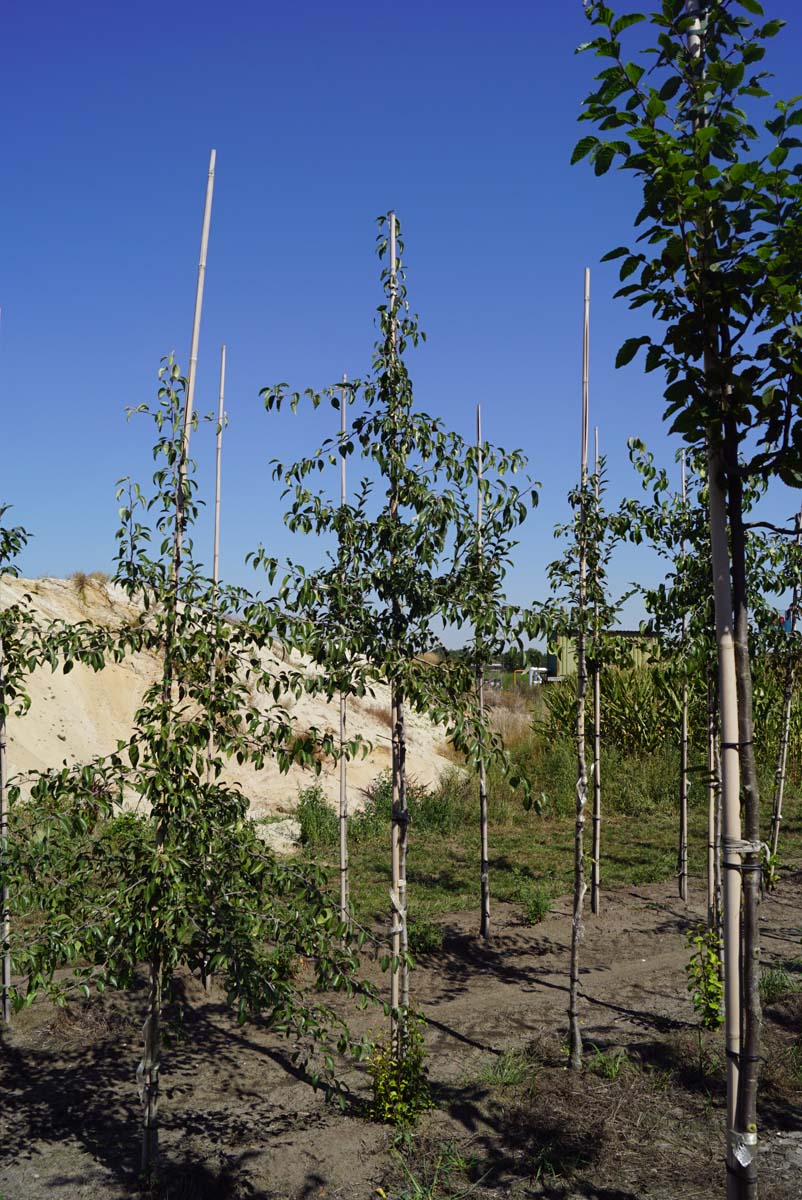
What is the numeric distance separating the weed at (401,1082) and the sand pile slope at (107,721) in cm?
912

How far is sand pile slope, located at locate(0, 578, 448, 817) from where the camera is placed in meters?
16.0

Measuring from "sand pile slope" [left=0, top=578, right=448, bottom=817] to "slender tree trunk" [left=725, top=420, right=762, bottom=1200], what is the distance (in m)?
11.6

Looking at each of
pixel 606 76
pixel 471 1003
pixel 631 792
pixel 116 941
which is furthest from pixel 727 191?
pixel 631 792

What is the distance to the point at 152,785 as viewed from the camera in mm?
4281

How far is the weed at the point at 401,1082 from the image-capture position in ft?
17.9

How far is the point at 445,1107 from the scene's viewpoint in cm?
570

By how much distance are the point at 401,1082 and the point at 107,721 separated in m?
13.6

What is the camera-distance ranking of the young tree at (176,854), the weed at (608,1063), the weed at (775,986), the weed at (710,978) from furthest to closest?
the weed at (775,986) < the weed at (710,978) < the weed at (608,1063) < the young tree at (176,854)

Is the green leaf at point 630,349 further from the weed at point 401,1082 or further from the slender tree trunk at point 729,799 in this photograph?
the weed at point 401,1082

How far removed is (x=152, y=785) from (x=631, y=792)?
516 inches

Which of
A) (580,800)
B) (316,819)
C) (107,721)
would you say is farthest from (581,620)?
(107,721)

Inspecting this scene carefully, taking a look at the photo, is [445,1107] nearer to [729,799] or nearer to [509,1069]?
[509,1069]

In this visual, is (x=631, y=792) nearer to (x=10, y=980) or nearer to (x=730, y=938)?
(x=10, y=980)

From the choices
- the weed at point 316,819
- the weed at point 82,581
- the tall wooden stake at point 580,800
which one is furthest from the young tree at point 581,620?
the weed at point 82,581
